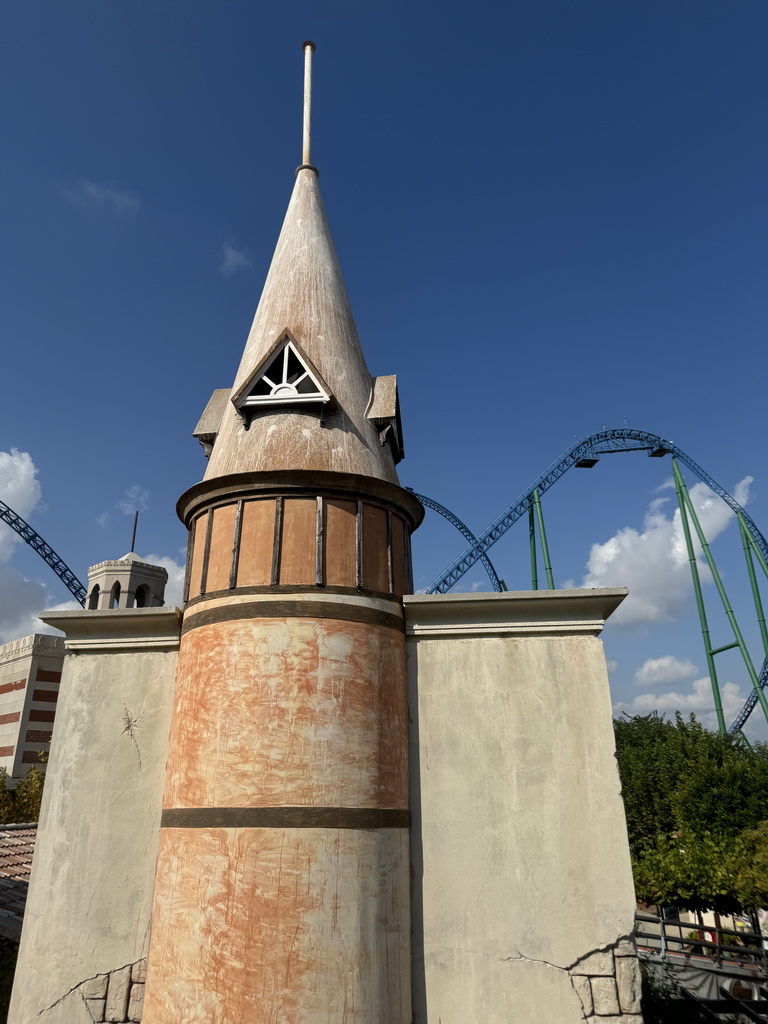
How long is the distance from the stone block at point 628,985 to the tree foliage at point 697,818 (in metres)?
9.97

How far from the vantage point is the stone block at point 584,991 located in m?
7.34

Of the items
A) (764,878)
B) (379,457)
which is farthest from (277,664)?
(764,878)

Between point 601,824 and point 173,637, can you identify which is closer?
point 601,824

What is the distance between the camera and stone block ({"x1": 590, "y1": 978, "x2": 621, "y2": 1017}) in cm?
731

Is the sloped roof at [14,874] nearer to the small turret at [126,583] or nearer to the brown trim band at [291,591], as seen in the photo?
the brown trim band at [291,591]

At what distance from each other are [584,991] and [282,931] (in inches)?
138

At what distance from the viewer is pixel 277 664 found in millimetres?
7941

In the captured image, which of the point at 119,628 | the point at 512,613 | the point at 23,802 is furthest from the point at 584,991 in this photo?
the point at 23,802

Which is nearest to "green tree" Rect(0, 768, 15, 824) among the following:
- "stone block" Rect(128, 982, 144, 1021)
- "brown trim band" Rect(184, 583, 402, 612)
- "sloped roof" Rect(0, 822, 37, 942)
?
"sloped roof" Rect(0, 822, 37, 942)

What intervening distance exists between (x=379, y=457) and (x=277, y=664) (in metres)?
3.54

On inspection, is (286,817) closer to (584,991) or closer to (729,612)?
(584,991)

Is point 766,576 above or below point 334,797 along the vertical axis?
above

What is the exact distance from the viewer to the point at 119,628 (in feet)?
30.5

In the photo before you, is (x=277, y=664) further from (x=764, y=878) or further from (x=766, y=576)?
(x=766, y=576)
